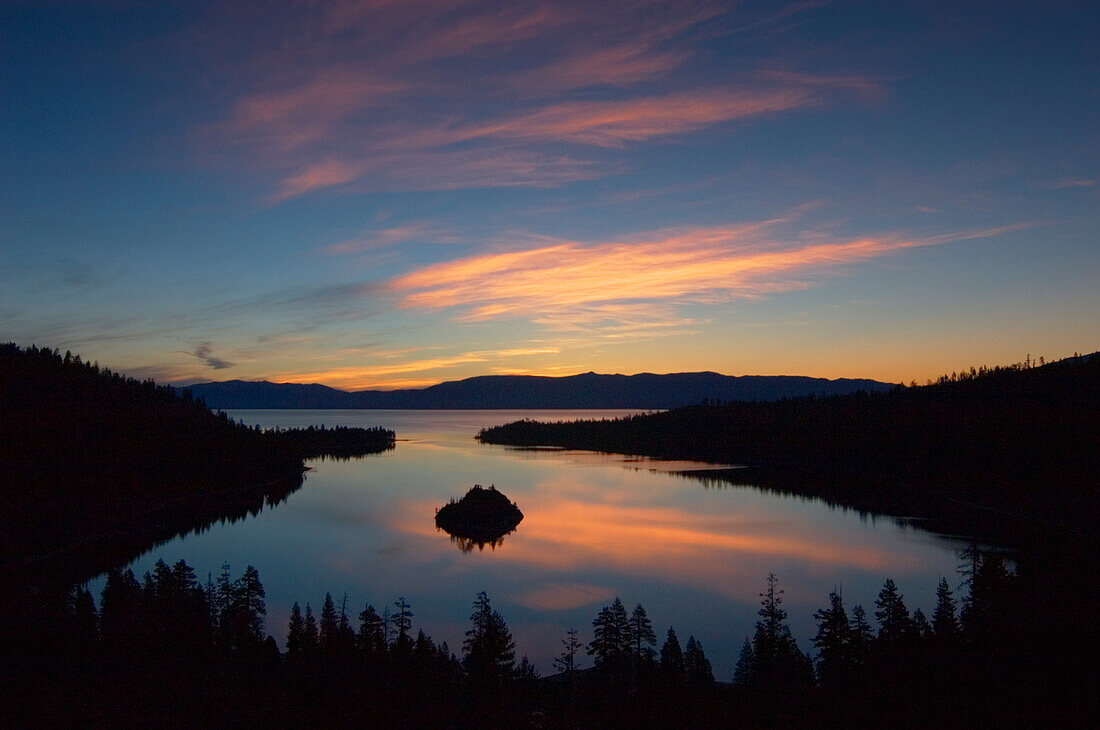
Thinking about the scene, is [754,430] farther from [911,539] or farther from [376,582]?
[376,582]

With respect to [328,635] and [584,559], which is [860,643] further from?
[584,559]

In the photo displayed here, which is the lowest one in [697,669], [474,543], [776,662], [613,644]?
[474,543]

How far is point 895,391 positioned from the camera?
19288 centimetres

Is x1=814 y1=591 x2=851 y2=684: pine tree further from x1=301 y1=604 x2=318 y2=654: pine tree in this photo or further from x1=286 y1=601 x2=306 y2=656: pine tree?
x1=286 y1=601 x2=306 y2=656: pine tree

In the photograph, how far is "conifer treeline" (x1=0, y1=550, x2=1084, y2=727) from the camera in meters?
28.7

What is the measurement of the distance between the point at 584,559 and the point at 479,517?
71.6 ft

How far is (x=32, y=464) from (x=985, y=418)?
155317 mm

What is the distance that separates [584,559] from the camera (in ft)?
240

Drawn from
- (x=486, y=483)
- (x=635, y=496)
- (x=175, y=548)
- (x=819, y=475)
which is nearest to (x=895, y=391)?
(x=819, y=475)

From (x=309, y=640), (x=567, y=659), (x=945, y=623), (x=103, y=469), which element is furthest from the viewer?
(x=103, y=469)

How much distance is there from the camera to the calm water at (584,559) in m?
53.5

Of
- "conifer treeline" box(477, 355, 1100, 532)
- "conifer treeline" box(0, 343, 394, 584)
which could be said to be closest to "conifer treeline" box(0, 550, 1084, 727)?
"conifer treeline" box(0, 343, 394, 584)

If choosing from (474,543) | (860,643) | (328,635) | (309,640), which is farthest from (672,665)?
(474,543)

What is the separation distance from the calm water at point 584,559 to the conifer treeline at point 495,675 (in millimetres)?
6556
